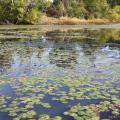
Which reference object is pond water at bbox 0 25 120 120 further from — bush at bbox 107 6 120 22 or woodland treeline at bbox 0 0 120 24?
bush at bbox 107 6 120 22

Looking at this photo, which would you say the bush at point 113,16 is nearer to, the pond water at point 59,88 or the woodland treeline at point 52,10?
the woodland treeline at point 52,10

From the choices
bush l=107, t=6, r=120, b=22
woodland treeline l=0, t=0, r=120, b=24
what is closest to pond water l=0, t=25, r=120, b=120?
woodland treeline l=0, t=0, r=120, b=24

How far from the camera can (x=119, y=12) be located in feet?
293

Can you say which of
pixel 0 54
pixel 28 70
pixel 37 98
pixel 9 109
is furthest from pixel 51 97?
pixel 0 54

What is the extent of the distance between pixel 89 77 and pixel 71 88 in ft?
6.24

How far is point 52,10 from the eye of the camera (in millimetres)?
73250

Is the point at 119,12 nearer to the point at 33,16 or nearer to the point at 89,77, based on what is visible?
the point at 33,16

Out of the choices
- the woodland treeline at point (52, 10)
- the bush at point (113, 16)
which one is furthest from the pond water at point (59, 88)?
the bush at point (113, 16)

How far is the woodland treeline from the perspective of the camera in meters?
59.5

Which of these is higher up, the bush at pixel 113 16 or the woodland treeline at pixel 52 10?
the woodland treeline at pixel 52 10

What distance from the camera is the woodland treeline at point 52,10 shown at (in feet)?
195

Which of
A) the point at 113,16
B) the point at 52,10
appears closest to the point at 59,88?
the point at 52,10

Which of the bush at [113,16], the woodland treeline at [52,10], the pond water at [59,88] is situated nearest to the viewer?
the pond water at [59,88]

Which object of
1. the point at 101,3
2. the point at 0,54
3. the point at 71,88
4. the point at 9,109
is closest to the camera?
the point at 9,109
